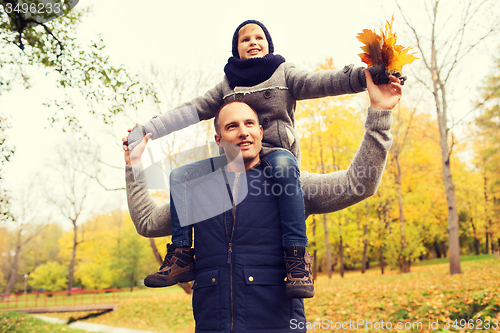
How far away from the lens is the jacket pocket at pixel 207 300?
66.1 inches

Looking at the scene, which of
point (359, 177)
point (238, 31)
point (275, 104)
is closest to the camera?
point (359, 177)

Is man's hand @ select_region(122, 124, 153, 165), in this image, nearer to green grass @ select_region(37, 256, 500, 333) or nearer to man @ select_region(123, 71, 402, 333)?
man @ select_region(123, 71, 402, 333)

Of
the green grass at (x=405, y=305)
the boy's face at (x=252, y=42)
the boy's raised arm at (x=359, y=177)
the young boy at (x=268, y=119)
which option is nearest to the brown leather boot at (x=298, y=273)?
the young boy at (x=268, y=119)

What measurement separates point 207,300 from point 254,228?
0.46 metres

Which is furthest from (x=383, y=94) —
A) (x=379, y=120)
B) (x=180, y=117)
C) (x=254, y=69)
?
(x=180, y=117)

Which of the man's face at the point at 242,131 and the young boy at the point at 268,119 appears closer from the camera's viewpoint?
the young boy at the point at 268,119

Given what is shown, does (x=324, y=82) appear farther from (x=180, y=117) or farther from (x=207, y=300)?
(x=207, y=300)

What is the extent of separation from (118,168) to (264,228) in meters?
12.9

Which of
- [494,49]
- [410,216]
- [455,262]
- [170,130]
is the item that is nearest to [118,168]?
[170,130]

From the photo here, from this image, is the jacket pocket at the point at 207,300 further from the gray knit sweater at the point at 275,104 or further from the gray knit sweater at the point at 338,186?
the gray knit sweater at the point at 275,104

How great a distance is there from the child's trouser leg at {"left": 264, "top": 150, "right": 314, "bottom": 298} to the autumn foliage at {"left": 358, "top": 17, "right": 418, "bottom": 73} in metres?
0.67

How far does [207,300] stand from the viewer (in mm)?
1727

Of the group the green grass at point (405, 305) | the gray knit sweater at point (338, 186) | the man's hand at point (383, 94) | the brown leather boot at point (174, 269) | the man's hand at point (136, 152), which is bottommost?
the green grass at point (405, 305)

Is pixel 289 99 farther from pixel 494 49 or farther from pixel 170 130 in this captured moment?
pixel 494 49
